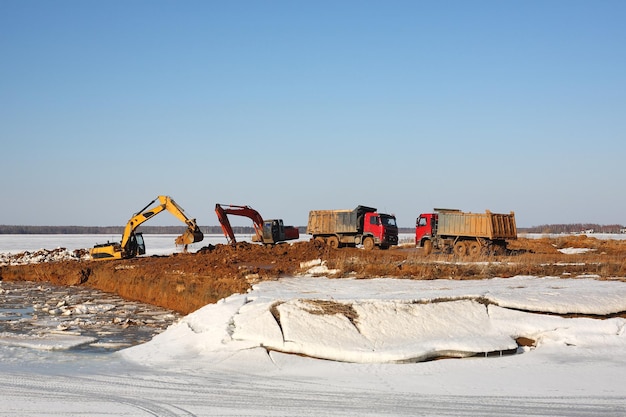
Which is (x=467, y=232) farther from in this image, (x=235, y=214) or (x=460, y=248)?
(x=235, y=214)

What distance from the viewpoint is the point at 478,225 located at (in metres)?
30.5

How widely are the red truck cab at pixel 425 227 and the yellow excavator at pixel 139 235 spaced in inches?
472

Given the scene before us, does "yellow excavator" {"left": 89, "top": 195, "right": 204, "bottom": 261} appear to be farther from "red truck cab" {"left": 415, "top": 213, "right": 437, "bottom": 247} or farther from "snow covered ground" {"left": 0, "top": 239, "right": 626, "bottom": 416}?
"snow covered ground" {"left": 0, "top": 239, "right": 626, "bottom": 416}

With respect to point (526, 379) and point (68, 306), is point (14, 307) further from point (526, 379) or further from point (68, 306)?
point (526, 379)

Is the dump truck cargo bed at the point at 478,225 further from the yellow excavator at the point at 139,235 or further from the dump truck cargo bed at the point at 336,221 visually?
the yellow excavator at the point at 139,235

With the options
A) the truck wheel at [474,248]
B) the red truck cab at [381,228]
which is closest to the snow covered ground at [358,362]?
the truck wheel at [474,248]

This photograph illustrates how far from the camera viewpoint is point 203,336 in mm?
13422

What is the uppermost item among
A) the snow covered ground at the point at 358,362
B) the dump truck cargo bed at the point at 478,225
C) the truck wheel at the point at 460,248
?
the dump truck cargo bed at the point at 478,225

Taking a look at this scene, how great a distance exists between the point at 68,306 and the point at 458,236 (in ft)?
62.7

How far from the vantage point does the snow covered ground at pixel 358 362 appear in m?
8.80

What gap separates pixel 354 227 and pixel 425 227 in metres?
5.07

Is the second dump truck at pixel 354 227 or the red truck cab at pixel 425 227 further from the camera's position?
the second dump truck at pixel 354 227

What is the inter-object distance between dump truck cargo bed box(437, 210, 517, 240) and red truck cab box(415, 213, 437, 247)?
692mm

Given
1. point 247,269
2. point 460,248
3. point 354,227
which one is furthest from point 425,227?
point 247,269
